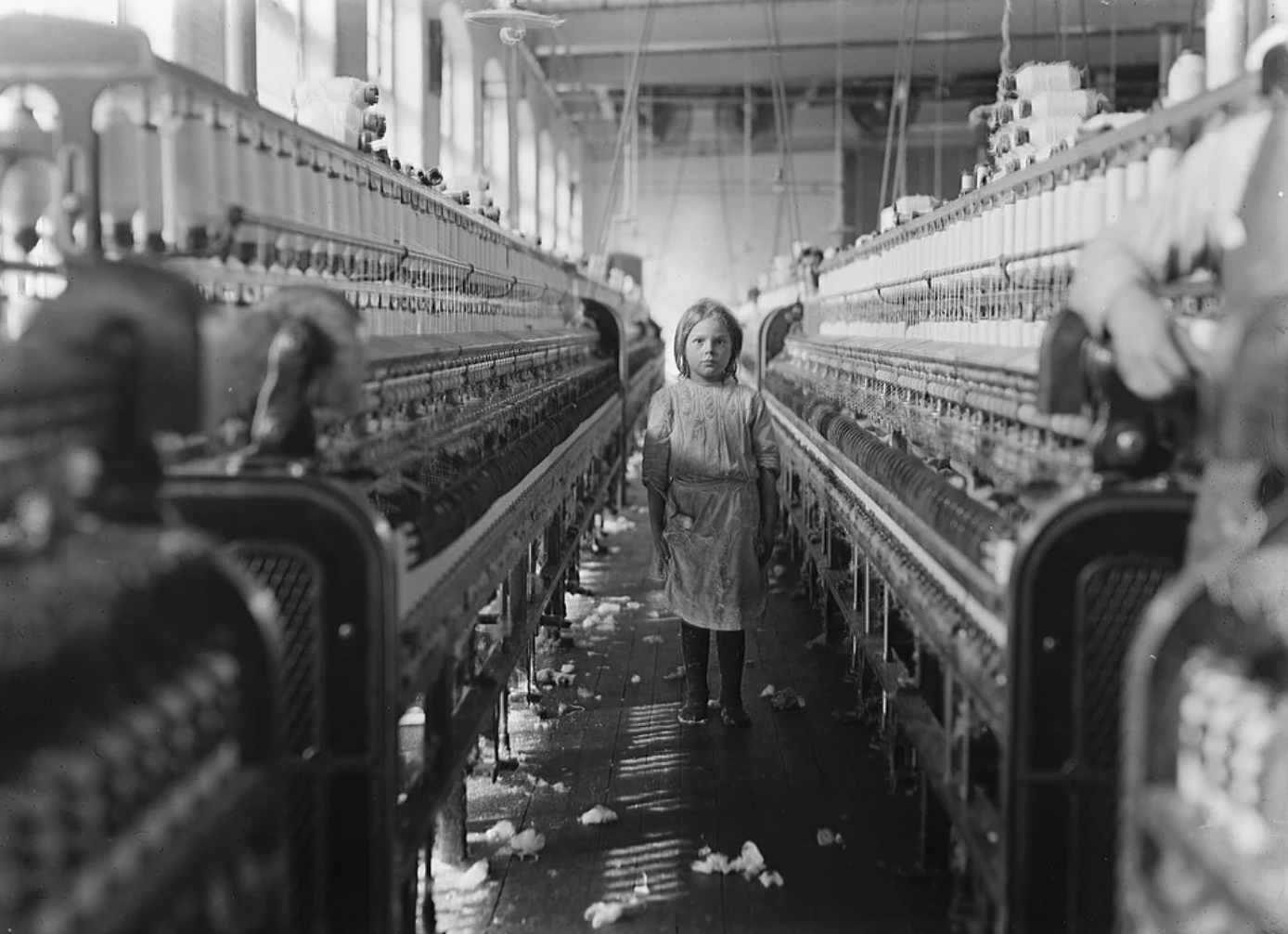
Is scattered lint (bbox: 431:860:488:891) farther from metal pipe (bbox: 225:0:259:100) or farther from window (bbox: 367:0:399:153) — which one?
window (bbox: 367:0:399:153)

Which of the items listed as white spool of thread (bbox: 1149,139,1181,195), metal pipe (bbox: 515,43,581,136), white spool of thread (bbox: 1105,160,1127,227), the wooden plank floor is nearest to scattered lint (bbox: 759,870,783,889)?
the wooden plank floor

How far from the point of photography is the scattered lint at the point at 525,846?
135 inches

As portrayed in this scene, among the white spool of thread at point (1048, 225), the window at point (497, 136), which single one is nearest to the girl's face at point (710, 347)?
the white spool of thread at point (1048, 225)

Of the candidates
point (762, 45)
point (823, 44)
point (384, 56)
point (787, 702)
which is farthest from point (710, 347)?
point (762, 45)

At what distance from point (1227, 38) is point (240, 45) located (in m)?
4.25

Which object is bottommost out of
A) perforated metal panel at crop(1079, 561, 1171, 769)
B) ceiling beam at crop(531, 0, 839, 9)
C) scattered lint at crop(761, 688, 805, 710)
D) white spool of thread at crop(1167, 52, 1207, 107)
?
scattered lint at crop(761, 688, 805, 710)

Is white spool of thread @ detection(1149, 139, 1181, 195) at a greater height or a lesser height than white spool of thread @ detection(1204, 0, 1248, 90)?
lesser

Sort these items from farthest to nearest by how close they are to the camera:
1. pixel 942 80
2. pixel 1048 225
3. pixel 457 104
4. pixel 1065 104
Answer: pixel 457 104 < pixel 942 80 < pixel 1065 104 < pixel 1048 225

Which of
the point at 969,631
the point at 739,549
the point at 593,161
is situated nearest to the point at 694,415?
the point at 739,549

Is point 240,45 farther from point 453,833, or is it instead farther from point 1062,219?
point 1062,219

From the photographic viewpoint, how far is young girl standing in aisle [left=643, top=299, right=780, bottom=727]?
4.51 metres

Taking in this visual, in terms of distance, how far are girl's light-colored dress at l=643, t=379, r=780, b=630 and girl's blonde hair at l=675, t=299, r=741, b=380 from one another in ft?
0.45

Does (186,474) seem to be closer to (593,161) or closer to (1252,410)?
(1252,410)

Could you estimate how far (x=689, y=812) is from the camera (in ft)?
12.3
